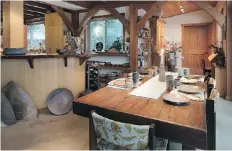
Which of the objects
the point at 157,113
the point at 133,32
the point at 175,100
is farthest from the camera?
the point at 133,32

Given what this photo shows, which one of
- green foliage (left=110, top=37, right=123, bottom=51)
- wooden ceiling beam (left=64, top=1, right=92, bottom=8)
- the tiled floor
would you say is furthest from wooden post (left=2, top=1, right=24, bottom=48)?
green foliage (left=110, top=37, right=123, bottom=51)

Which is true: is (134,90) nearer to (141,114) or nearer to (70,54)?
(141,114)

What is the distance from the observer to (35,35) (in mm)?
8758

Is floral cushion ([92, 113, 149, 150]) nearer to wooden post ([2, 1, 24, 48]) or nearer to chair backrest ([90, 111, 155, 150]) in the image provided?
chair backrest ([90, 111, 155, 150])

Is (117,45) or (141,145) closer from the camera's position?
(141,145)

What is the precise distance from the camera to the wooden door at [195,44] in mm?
7539

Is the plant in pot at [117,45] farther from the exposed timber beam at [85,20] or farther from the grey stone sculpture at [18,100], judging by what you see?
the grey stone sculpture at [18,100]

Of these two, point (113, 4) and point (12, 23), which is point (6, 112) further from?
point (113, 4)

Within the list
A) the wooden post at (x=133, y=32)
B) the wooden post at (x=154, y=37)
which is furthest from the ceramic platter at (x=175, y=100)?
the wooden post at (x=154, y=37)

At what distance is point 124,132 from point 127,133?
0.02 meters

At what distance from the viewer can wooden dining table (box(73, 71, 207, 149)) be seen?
1162 mm

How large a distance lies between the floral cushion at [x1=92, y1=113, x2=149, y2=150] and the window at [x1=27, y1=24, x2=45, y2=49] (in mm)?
8050

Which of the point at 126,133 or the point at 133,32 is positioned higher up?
the point at 133,32

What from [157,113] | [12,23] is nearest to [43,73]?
[12,23]
